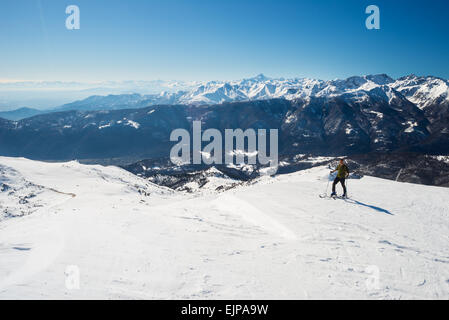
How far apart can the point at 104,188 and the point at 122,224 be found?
21.8 meters

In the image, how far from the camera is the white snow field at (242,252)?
811cm

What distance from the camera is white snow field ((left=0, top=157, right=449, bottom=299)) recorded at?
319 inches

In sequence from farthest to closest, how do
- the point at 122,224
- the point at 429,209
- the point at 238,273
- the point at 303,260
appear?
the point at 429,209 < the point at 122,224 < the point at 303,260 < the point at 238,273

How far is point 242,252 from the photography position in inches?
436

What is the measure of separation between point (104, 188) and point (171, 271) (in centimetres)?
2873

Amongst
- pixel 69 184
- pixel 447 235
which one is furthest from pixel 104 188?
pixel 447 235

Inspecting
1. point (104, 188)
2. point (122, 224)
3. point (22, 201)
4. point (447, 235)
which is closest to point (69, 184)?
point (104, 188)

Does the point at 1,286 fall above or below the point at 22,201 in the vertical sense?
above

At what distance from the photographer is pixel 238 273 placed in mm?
9133
